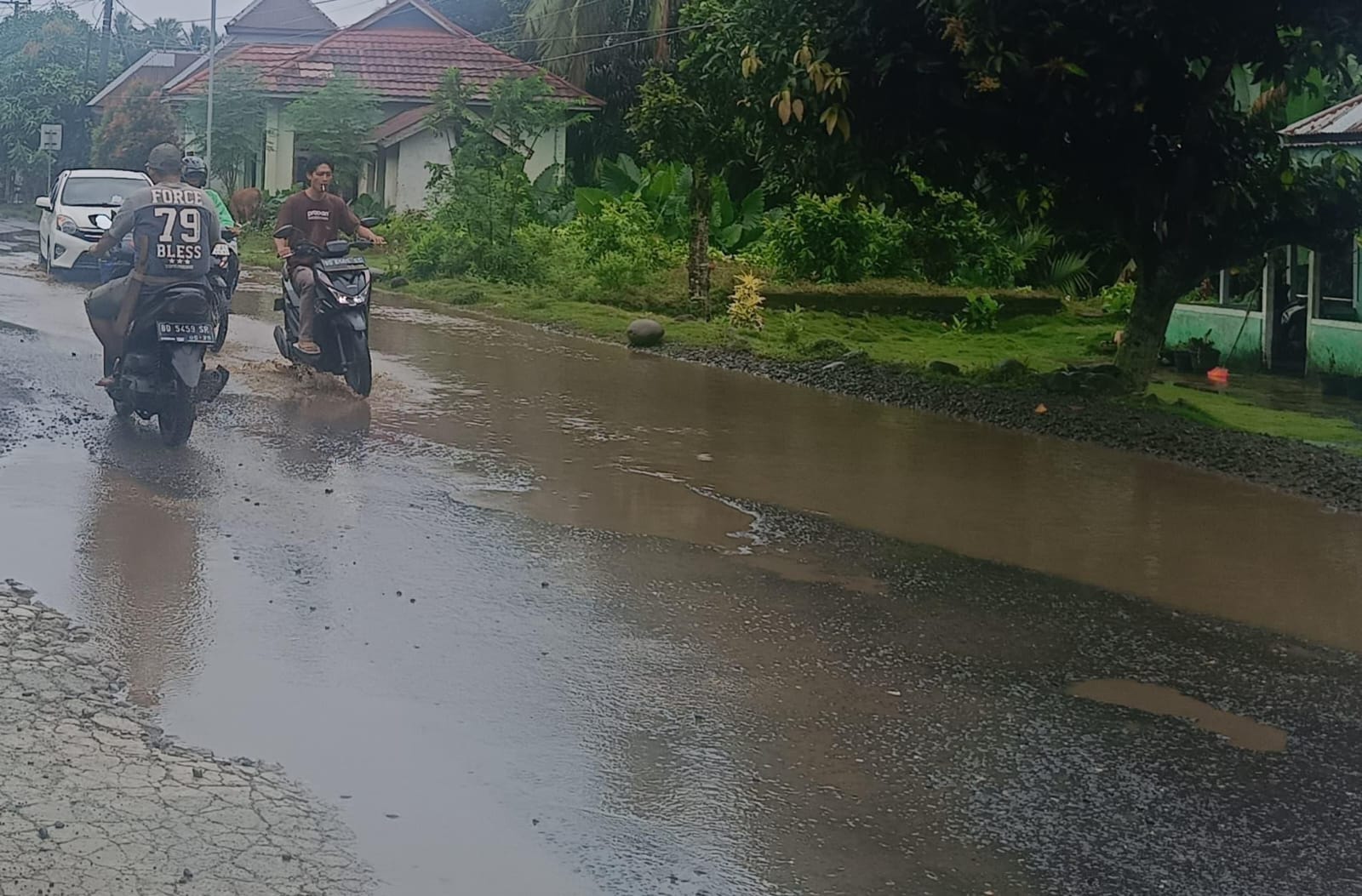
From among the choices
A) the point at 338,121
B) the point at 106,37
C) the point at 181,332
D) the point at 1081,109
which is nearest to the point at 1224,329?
the point at 1081,109

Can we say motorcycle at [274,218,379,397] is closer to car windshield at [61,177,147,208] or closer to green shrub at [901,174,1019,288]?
car windshield at [61,177,147,208]

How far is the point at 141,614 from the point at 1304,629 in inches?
201

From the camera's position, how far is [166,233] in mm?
10336

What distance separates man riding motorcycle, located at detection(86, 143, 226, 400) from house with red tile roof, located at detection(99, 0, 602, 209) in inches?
1069

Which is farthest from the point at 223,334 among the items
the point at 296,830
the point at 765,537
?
the point at 296,830

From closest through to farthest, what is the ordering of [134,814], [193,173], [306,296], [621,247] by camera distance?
[134,814] < [193,173] < [306,296] < [621,247]

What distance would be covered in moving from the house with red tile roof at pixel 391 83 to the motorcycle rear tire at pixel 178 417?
27.7 m

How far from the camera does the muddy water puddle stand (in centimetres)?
862

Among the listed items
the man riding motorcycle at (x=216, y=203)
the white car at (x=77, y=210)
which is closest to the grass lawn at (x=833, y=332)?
the white car at (x=77, y=210)

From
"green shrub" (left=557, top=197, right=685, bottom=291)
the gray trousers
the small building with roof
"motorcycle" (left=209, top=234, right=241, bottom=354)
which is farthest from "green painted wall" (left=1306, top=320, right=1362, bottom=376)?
"motorcycle" (left=209, top=234, right=241, bottom=354)

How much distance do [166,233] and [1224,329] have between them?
1401 cm

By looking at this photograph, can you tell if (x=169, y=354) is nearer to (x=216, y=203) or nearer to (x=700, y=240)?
(x=216, y=203)

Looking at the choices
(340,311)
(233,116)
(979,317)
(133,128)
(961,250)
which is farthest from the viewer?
(133,128)

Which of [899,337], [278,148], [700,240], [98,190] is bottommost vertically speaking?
[899,337]
